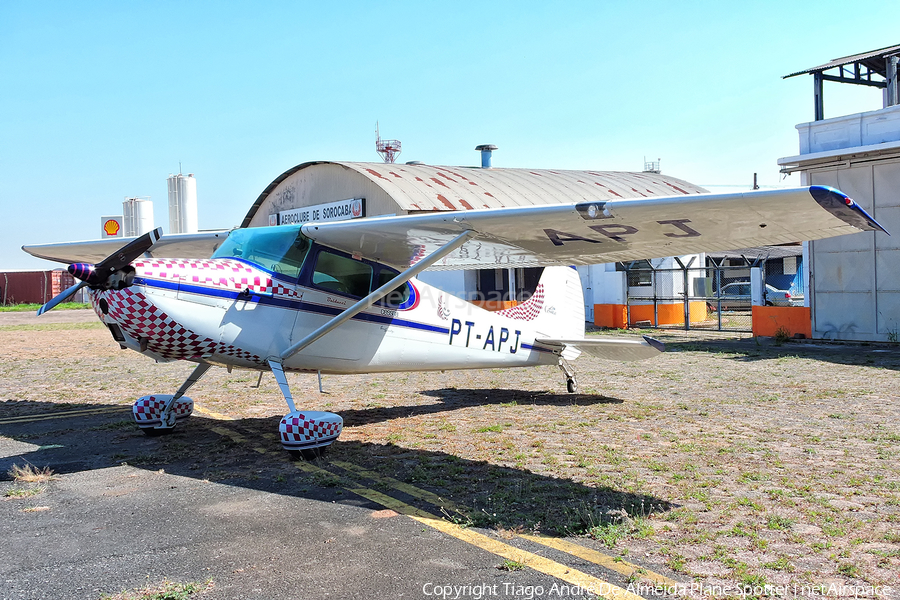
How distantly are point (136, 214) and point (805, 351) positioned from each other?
44967mm

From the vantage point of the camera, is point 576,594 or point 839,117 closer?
point 576,594

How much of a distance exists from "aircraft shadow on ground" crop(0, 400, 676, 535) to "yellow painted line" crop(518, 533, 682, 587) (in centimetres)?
15

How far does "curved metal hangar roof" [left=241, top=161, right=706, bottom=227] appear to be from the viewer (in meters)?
22.3

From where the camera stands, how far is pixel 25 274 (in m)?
54.2

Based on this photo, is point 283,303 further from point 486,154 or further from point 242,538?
point 486,154

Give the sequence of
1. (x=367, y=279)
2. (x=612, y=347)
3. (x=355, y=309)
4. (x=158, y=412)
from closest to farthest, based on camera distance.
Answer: (x=355, y=309) → (x=367, y=279) → (x=158, y=412) → (x=612, y=347)

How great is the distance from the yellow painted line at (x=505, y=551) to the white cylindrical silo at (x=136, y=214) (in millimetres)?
47453

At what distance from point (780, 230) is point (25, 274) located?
60.8m

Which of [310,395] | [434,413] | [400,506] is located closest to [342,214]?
[310,395]

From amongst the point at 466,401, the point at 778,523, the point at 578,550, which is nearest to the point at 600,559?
the point at 578,550

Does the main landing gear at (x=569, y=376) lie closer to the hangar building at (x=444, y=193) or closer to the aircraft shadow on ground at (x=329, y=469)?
the aircraft shadow on ground at (x=329, y=469)

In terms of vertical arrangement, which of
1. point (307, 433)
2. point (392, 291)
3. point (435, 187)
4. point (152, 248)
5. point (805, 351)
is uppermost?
point (435, 187)

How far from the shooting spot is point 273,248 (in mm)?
6898

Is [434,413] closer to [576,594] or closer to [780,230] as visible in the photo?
[780,230]
